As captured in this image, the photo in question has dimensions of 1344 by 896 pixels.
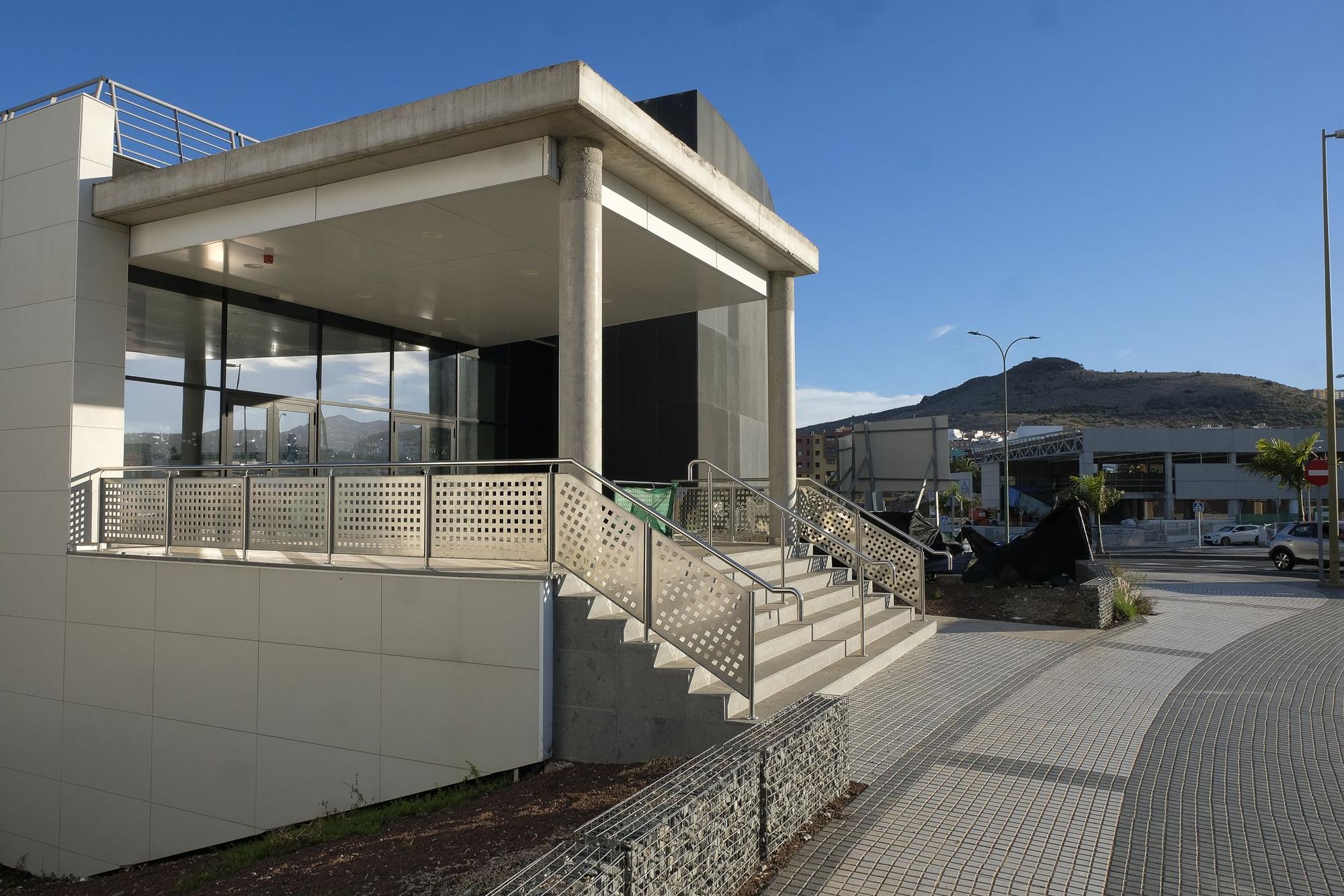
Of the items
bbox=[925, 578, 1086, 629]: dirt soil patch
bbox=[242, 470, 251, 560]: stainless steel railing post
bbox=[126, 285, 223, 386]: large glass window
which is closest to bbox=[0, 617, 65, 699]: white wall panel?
bbox=[242, 470, 251, 560]: stainless steel railing post

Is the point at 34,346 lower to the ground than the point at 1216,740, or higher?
higher

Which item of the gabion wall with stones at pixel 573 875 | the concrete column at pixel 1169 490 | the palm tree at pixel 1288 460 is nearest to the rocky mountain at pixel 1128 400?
the concrete column at pixel 1169 490

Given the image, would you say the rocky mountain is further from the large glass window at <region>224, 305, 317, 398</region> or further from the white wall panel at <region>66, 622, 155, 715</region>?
the white wall panel at <region>66, 622, 155, 715</region>

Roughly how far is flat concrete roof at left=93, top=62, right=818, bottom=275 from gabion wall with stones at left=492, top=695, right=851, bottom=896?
19.0 ft

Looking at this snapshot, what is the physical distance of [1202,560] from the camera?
29.9 metres

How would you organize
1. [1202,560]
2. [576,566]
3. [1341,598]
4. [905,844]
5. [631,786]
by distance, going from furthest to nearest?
[1202,560] < [1341,598] < [576,566] < [631,786] < [905,844]

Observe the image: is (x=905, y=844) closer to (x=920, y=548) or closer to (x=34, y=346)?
(x=920, y=548)

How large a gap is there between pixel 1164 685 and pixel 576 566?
6404mm

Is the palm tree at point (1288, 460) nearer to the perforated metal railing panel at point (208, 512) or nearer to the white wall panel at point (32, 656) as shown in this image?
the perforated metal railing panel at point (208, 512)

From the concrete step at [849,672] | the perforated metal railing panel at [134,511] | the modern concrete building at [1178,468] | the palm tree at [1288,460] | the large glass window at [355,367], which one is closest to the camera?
the concrete step at [849,672]

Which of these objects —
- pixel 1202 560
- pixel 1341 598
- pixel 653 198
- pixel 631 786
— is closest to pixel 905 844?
pixel 631 786

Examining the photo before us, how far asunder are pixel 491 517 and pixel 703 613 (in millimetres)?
2178

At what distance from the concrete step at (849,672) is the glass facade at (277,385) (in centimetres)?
923

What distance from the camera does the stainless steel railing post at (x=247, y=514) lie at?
899cm
